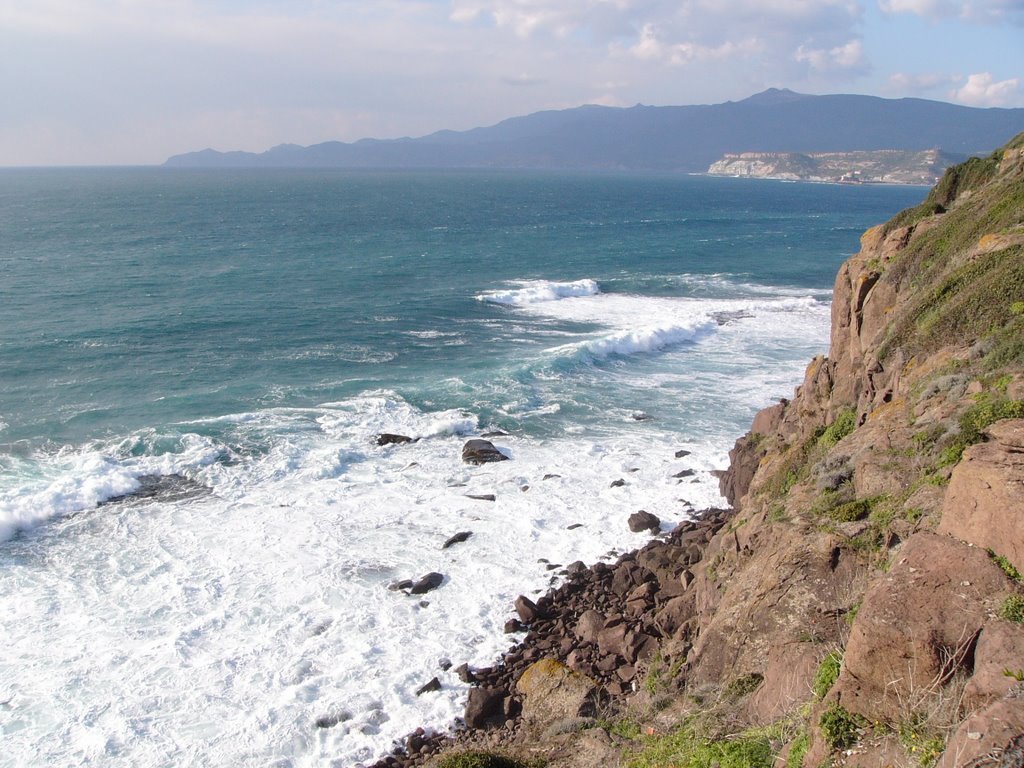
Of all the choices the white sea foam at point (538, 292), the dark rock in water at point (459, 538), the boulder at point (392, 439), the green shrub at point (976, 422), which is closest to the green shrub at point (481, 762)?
the green shrub at point (976, 422)

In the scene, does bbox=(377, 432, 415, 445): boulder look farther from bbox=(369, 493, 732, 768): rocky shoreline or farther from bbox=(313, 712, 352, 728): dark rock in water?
bbox=(313, 712, 352, 728): dark rock in water

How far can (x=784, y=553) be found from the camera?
1350 cm

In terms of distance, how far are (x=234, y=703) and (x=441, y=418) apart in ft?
57.2

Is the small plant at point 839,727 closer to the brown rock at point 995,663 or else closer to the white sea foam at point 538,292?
the brown rock at point 995,663

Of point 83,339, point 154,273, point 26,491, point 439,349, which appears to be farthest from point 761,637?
point 154,273

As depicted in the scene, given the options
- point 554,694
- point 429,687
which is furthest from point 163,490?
point 554,694

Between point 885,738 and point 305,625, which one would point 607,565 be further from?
point 885,738

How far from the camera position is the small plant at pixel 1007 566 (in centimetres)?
854

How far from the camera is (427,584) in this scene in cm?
2050

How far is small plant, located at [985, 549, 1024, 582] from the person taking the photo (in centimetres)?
854

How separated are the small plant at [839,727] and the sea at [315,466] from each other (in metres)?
9.42

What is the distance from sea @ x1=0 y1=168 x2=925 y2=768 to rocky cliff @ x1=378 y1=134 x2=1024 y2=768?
7.25 ft

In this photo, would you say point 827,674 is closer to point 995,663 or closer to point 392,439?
point 995,663

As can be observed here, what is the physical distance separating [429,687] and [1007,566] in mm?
11793
